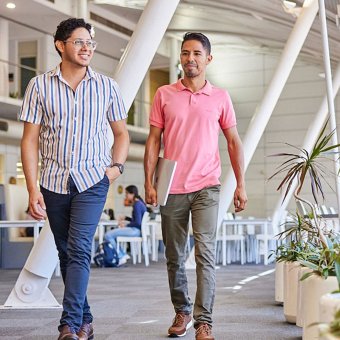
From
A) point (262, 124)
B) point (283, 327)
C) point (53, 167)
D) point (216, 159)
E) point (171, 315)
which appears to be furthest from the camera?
point (262, 124)

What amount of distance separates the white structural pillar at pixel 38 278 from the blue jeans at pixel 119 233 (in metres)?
6.26

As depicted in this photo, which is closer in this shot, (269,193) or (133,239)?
(133,239)

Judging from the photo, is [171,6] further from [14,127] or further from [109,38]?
[109,38]

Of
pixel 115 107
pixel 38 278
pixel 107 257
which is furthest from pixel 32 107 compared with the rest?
pixel 107 257

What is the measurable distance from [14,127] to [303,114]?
31.2 feet

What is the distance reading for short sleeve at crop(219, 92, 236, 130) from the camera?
12.8ft

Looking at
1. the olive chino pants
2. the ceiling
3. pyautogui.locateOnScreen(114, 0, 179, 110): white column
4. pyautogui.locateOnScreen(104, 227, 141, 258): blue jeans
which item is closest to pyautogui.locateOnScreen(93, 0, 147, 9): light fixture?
the ceiling

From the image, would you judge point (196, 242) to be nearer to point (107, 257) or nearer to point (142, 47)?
point (142, 47)

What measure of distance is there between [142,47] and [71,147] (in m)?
2.33

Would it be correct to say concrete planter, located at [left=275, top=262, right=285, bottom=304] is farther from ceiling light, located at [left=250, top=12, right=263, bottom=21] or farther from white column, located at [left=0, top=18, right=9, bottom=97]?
white column, located at [left=0, top=18, right=9, bottom=97]

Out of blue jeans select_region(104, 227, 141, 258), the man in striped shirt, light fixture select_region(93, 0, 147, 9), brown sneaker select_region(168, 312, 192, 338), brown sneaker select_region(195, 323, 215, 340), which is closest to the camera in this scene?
the man in striped shirt

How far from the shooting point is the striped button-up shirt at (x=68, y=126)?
3463 mm

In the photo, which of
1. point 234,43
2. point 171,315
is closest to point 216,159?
point 171,315

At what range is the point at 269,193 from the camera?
22.7 m
